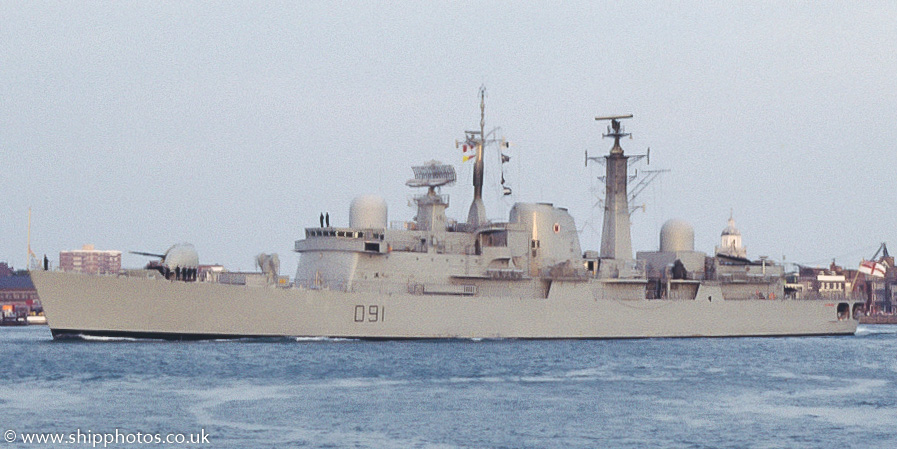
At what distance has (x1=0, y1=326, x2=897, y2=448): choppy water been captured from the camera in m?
18.5

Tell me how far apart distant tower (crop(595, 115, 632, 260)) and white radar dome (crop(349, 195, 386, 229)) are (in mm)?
10800

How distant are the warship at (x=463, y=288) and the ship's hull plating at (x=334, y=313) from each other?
41 mm

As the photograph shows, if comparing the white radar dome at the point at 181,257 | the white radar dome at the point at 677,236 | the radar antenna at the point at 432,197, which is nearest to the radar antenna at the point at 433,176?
the radar antenna at the point at 432,197

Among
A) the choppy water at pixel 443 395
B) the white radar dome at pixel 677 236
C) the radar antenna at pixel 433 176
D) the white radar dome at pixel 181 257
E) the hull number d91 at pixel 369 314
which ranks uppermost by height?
the radar antenna at pixel 433 176

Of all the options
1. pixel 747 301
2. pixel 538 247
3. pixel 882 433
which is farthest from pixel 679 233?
pixel 882 433

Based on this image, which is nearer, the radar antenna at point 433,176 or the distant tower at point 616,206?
the radar antenna at point 433,176

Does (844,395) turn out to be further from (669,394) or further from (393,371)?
(393,371)

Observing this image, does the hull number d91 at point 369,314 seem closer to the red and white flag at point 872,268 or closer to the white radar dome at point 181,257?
the white radar dome at point 181,257

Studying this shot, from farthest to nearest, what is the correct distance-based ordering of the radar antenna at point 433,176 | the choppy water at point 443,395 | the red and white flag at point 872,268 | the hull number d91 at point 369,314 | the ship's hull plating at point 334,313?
the red and white flag at point 872,268
the radar antenna at point 433,176
the hull number d91 at point 369,314
the ship's hull plating at point 334,313
the choppy water at point 443,395

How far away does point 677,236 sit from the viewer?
43250 mm

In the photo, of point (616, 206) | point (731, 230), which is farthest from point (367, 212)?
point (731, 230)

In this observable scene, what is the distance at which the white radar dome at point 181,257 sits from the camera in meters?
32.2

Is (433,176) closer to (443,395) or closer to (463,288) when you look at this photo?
(463,288)

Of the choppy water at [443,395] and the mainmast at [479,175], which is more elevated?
the mainmast at [479,175]
